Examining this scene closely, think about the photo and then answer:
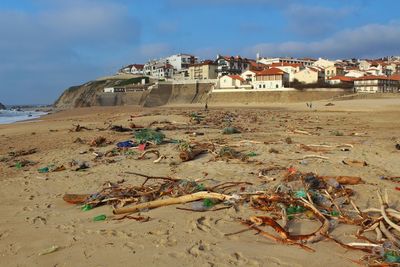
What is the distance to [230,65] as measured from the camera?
96188 mm

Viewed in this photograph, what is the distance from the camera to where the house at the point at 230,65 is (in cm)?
9412

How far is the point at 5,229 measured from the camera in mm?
5316

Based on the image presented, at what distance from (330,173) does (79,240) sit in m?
4.75

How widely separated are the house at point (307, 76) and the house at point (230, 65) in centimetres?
2395

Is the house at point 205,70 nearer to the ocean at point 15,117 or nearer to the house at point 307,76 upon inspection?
the house at point 307,76

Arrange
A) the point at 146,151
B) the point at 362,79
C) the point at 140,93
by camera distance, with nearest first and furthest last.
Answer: the point at 146,151 < the point at 362,79 < the point at 140,93

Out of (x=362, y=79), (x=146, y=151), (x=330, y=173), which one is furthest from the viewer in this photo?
(x=362, y=79)

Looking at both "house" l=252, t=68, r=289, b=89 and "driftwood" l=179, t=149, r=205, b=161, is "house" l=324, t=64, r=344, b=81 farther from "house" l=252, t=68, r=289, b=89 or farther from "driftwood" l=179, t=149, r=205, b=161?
"driftwood" l=179, t=149, r=205, b=161

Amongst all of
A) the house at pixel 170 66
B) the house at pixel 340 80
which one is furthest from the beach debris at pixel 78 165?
the house at pixel 170 66

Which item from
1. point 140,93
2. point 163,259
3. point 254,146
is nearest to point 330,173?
point 254,146

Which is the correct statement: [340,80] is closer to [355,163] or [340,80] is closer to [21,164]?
[355,163]

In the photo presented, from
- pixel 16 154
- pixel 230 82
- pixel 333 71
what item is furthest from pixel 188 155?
pixel 333 71

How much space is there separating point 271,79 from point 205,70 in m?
25.0

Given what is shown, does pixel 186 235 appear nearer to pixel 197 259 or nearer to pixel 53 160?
pixel 197 259
